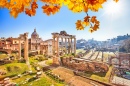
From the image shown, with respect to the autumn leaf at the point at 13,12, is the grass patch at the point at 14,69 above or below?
below

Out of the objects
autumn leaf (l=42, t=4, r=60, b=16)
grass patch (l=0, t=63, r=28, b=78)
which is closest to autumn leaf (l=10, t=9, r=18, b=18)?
autumn leaf (l=42, t=4, r=60, b=16)

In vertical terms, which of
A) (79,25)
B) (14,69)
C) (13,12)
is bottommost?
(14,69)

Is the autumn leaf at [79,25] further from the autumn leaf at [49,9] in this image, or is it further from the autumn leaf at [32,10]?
the autumn leaf at [32,10]

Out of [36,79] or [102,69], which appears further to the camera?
[102,69]

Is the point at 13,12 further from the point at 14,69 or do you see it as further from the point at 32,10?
the point at 14,69

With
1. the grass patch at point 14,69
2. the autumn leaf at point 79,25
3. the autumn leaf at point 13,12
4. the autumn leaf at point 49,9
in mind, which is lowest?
the grass patch at point 14,69

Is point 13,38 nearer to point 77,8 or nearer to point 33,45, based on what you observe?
point 33,45

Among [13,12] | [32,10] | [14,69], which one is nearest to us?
[13,12]

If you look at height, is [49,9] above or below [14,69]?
above

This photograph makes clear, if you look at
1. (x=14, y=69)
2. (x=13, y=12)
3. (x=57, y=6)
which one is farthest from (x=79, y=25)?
(x=14, y=69)

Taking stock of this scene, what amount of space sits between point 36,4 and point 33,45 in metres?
38.0

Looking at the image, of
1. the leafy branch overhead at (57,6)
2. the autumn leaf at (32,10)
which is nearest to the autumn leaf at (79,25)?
the leafy branch overhead at (57,6)

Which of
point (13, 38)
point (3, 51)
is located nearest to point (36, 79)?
point (3, 51)

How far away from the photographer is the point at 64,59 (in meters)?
23.5
